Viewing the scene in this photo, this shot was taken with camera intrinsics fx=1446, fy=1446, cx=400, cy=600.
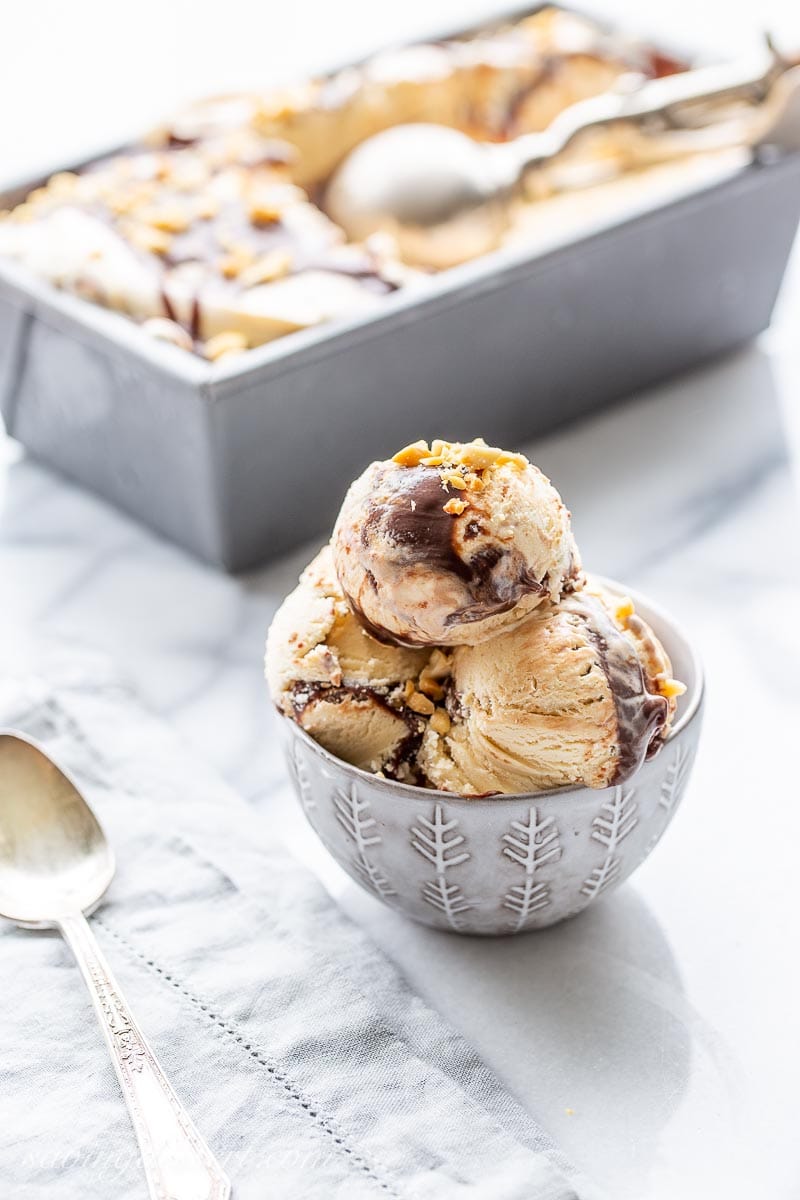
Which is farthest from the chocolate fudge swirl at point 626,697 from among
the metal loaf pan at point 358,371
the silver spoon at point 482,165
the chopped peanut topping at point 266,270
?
the silver spoon at point 482,165

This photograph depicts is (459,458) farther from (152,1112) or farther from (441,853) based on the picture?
(152,1112)

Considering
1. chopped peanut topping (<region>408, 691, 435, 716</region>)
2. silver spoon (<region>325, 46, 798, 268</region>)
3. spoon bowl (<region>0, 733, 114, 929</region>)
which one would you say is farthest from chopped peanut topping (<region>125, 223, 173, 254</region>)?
chopped peanut topping (<region>408, 691, 435, 716</region>)

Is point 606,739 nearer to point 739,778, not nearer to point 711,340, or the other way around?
point 739,778

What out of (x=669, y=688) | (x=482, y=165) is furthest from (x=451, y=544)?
(x=482, y=165)

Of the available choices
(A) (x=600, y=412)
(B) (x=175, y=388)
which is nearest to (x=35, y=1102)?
(B) (x=175, y=388)

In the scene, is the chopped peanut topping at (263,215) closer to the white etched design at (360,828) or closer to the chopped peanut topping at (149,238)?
the chopped peanut topping at (149,238)

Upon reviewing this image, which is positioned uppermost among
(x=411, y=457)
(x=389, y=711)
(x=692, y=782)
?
(x=411, y=457)
